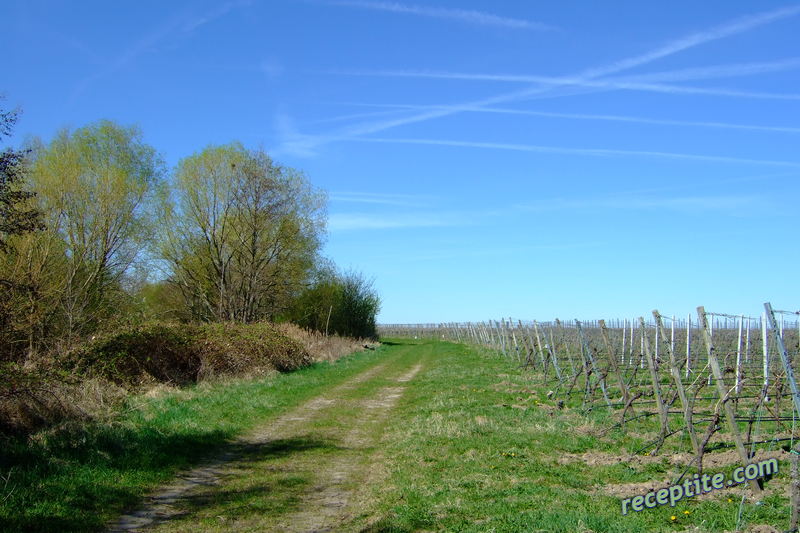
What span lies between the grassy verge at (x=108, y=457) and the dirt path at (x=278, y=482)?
0.35 m

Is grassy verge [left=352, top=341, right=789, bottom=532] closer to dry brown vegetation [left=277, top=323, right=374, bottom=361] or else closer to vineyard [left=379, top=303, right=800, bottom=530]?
vineyard [left=379, top=303, right=800, bottom=530]

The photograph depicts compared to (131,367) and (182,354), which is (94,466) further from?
(182,354)

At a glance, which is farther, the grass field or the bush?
the bush

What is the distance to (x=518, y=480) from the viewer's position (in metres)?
7.25

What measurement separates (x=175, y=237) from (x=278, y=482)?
2574cm

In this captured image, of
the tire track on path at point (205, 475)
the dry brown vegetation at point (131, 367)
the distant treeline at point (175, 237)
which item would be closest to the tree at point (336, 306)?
the distant treeline at point (175, 237)

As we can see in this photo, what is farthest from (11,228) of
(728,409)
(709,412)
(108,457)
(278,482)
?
(709,412)

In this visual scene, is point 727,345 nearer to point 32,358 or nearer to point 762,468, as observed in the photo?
point 762,468

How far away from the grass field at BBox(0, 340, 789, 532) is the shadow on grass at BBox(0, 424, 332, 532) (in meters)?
0.02

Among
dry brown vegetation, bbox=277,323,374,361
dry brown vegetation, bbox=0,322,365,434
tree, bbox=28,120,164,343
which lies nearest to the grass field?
dry brown vegetation, bbox=0,322,365,434

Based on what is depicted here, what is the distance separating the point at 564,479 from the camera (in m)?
7.22

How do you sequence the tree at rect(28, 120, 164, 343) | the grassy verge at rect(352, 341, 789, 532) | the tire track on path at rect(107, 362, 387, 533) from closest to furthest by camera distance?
the grassy verge at rect(352, 341, 789, 532) < the tire track on path at rect(107, 362, 387, 533) < the tree at rect(28, 120, 164, 343)

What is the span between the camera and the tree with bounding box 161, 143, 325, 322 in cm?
3041

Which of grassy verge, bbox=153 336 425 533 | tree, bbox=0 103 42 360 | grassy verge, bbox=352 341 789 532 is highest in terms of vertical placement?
tree, bbox=0 103 42 360
